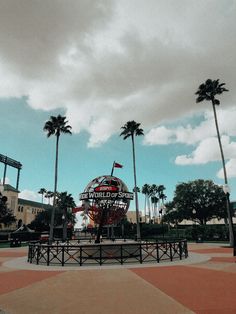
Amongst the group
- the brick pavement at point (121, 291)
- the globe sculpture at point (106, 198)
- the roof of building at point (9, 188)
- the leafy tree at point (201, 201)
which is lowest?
the brick pavement at point (121, 291)

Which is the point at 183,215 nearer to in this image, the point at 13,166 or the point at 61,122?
the point at 61,122

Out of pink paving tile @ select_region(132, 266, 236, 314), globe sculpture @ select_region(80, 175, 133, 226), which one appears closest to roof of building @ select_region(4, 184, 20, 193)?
globe sculpture @ select_region(80, 175, 133, 226)

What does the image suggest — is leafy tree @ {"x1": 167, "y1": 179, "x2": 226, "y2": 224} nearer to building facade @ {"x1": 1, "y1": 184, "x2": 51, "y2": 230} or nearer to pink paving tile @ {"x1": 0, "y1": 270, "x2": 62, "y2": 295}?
building facade @ {"x1": 1, "y1": 184, "x2": 51, "y2": 230}

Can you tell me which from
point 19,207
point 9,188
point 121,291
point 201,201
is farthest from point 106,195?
point 19,207

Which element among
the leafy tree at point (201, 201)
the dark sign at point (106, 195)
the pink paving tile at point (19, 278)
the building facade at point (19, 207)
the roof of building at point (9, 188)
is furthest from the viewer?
the building facade at point (19, 207)

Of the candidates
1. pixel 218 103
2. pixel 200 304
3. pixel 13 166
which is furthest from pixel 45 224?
pixel 200 304

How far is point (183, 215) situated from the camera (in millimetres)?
60688

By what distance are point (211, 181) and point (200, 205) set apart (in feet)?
21.9

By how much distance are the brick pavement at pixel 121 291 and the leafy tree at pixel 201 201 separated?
48.1 meters

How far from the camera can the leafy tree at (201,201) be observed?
193ft

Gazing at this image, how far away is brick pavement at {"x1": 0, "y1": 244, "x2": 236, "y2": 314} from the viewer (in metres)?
7.22

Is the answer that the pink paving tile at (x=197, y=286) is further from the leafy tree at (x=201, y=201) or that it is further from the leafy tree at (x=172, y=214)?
the leafy tree at (x=172, y=214)

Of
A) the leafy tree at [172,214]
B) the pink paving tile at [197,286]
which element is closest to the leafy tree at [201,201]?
the leafy tree at [172,214]

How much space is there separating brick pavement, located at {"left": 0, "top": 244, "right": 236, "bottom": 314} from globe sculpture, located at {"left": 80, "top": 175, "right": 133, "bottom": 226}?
768cm
